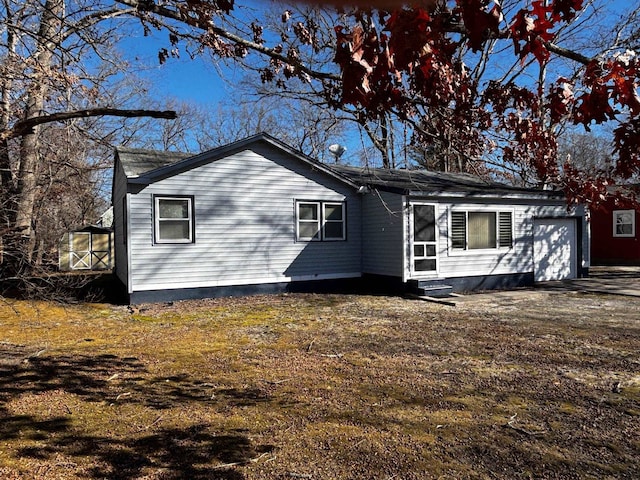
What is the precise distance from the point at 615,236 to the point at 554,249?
31.0ft

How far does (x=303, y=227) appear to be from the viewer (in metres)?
13.2

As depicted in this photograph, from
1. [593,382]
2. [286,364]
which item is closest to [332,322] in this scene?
[286,364]

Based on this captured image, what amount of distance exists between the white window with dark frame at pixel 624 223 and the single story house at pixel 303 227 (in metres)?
8.53

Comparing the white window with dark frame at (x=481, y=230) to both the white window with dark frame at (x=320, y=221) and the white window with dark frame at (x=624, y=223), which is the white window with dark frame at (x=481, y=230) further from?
the white window with dark frame at (x=624, y=223)

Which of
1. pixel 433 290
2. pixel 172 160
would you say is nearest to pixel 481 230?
pixel 433 290

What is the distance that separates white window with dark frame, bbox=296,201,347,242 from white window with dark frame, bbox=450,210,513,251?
321cm

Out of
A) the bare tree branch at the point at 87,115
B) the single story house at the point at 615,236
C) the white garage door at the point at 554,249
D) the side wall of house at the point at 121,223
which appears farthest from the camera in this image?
the single story house at the point at 615,236

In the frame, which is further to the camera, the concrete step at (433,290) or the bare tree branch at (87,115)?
the concrete step at (433,290)

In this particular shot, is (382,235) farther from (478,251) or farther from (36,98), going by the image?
(36,98)

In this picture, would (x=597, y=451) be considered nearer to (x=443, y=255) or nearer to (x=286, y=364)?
(x=286, y=364)

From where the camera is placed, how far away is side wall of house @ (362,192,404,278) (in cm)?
1258

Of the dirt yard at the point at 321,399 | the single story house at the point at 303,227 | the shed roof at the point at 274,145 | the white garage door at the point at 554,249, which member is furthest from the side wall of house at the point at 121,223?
the white garage door at the point at 554,249

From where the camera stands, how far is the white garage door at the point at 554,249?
48.5 ft

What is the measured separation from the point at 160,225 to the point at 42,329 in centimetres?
391
